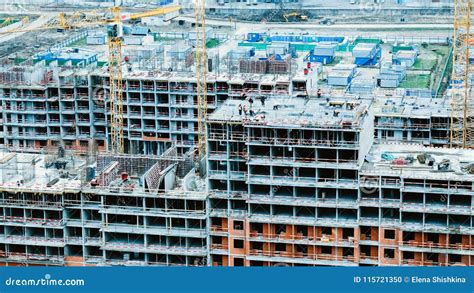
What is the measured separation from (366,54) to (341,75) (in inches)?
944

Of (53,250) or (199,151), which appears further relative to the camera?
(199,151)

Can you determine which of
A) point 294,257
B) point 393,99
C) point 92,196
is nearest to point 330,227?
point 294,257

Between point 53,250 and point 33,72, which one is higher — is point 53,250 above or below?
below

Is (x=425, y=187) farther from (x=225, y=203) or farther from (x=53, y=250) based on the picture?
(x=53, y=250)

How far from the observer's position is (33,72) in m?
135

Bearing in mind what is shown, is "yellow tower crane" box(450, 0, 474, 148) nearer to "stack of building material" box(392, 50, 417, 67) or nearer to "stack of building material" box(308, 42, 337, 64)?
"stack of building material" box(392, 50, 417, 67)

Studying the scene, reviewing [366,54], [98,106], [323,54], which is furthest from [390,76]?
[98,106]

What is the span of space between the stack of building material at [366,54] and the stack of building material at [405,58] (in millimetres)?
3089

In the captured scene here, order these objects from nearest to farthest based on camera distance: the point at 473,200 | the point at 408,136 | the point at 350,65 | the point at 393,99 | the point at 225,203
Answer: the point at 473,200
the point at 225,203
the point at 408,136
the point at 393,99
the point at 350,65

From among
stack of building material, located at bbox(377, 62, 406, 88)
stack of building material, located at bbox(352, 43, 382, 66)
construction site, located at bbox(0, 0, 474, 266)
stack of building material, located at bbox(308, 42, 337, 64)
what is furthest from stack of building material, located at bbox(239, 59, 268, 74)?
stack of building material, located at bbox(352, 43, 382, 66)

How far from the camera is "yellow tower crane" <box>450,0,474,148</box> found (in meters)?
119

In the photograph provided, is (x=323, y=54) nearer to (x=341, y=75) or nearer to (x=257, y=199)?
(x=341, y=75)

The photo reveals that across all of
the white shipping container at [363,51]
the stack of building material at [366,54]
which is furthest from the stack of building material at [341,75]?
the white shipping container at [363,51]

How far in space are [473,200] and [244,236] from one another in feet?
62.6
